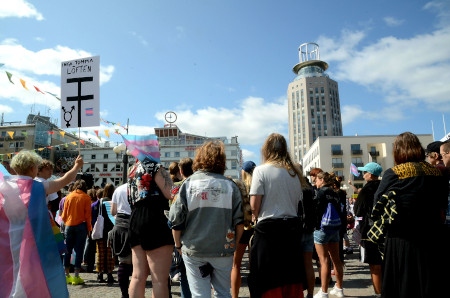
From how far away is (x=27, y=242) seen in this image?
332 centimetres

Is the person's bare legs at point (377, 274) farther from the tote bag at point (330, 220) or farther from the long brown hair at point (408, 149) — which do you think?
the long brown hair at point (408, 149)

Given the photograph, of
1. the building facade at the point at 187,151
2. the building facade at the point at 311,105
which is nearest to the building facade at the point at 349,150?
the building facade at the point at 187,151

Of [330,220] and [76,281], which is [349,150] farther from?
[76,281]

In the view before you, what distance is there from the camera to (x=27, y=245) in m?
3.31

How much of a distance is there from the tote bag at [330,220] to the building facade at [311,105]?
129325 mm

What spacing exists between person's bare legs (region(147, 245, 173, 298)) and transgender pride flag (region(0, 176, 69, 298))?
0.87 metres

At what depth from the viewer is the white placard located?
5.21 metres

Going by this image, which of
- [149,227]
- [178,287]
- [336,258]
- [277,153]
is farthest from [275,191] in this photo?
[178,287]

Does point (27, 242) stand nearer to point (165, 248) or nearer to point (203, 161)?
point (165, 248)

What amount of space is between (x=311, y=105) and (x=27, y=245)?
137291 mm

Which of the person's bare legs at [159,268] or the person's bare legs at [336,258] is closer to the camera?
the person's bare legs at [159,268]

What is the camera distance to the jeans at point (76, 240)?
667cm

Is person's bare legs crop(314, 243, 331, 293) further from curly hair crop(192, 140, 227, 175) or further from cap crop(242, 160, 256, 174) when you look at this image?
curly hair crop(192, 140, 227, 175)

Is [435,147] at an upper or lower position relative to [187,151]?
lower
